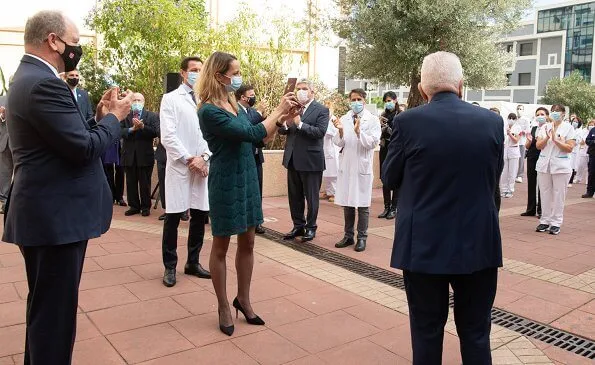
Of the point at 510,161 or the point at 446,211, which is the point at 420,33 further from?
the point at 446,211

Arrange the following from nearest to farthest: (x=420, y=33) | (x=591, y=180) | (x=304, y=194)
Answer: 1. (x=304, y=194)
2. (x=591, y=180)
3. (x=420, y=33)

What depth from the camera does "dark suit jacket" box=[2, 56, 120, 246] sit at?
2.49 metres

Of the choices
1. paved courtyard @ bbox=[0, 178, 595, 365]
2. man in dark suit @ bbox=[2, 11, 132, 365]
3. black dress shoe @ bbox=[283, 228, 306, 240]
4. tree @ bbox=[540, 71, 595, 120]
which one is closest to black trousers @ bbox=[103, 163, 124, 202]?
paved courtyard @ bbox=[0, 178, 595, 365]

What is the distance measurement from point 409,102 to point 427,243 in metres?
11.9

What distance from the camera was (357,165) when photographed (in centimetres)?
681

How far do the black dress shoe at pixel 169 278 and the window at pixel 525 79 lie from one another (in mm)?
62137

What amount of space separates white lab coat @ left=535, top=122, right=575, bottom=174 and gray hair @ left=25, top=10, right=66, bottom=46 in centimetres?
745

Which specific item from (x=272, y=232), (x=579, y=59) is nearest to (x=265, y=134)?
(x=272, y=232)

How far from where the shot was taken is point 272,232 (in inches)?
298

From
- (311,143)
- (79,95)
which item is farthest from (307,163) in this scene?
(79,95)

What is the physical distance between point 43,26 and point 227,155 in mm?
1557

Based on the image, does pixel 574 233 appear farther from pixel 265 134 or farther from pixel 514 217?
pixel 265 134

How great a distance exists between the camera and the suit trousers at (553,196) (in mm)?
8070

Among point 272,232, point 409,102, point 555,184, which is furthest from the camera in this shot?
point 409,102
